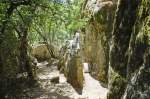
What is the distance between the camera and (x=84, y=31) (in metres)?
19.9

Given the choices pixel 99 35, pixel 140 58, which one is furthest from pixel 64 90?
pixel 140 58

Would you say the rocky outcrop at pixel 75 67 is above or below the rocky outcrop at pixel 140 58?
below

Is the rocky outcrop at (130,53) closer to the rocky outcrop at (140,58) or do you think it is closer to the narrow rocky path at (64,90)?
the rocky outcrop at (140,58)

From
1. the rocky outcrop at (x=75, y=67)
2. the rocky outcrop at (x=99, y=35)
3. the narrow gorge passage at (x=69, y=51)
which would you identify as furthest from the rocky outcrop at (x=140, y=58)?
the rocky outcrop at (x=99, y=35)

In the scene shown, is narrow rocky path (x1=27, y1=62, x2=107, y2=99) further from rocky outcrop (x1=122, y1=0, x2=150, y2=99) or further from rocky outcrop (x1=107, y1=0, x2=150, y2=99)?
rocky outcrop (x1=122, y1=0, x2=150, y2=99)

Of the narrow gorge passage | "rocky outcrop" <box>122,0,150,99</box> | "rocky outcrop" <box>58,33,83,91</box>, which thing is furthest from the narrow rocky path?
"rocky outcrop" <box>122,0,150,99</box>

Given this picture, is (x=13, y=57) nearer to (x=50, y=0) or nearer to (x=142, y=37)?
(x=50, y=0)

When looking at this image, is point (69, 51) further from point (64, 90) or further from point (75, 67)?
point (64, 90)

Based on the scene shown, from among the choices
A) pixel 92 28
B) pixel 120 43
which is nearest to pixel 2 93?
pixel 92 28

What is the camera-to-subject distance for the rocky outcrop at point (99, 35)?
17141 millimetres

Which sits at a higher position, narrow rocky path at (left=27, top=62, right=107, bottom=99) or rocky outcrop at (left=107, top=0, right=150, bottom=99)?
rocky outcrop at (left=107, top=0, right=150, bottom=99)

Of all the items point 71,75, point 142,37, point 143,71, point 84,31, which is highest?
point 142,37

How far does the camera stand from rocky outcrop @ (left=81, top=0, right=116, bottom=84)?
17.1m

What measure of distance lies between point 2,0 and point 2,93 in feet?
14.2
